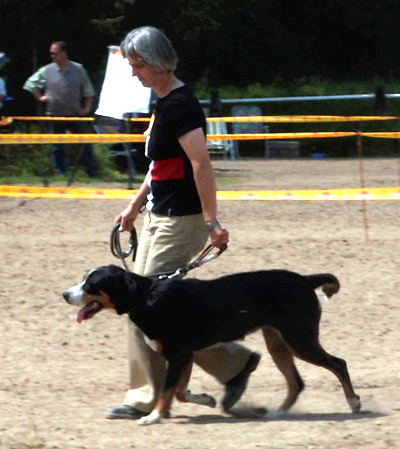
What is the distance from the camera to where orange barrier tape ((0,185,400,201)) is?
11.6m

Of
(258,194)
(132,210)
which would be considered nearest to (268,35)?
(258,194)

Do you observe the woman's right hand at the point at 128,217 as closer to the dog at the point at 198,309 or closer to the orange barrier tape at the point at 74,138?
the dog at the point at 198,309

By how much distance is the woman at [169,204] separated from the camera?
552cm

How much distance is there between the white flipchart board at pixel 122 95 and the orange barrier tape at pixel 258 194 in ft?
5.12

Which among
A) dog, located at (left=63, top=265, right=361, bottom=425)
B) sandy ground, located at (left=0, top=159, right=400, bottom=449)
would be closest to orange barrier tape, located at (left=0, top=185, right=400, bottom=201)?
sandy ground, located at (left=0, top=159, right=400, bottom=449)

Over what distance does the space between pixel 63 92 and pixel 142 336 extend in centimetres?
982

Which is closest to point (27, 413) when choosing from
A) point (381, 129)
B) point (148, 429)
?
point (148, 429)

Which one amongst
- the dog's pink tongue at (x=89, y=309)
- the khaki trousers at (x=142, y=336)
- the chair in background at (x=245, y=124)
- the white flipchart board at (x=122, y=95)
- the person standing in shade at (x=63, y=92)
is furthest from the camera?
the chair in background at (x=245, y=124)

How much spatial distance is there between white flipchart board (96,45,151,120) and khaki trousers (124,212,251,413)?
888cm

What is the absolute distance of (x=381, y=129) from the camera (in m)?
23.7

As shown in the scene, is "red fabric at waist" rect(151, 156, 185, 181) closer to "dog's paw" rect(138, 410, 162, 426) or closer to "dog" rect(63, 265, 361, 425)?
"dog" rect(63, 265, 361, 425)

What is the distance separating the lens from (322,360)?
5848 millimetres

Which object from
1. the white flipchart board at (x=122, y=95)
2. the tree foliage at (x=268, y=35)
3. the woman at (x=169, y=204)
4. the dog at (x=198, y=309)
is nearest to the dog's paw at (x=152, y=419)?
the dog at (x=198, y=309)

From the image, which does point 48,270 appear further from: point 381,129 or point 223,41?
point 223,41
